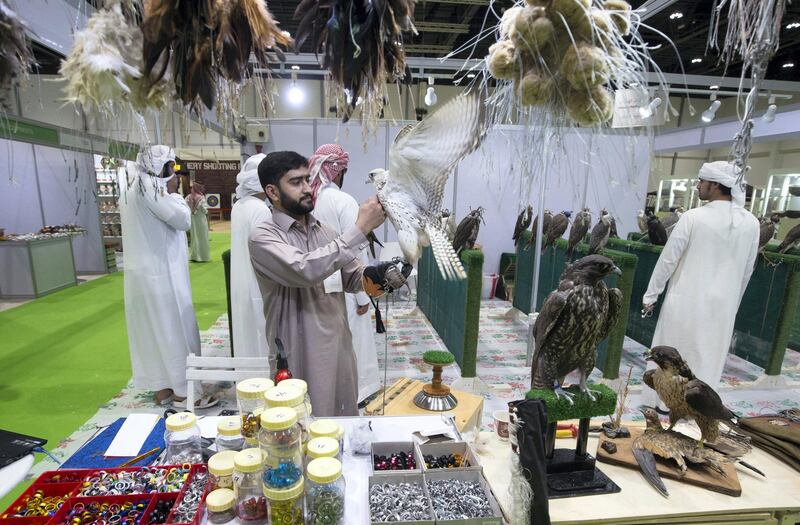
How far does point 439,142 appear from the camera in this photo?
929 millimetres

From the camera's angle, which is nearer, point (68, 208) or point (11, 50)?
point (11, 50)

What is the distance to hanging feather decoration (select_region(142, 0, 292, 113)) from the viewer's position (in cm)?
75

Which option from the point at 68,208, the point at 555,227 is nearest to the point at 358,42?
the point at 555,227

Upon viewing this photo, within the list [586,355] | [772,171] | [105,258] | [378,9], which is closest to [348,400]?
[586,355]

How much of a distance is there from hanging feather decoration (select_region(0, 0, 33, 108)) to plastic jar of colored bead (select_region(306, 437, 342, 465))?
41.6 inches

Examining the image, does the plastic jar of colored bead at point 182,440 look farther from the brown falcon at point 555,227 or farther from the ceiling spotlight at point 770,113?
the brown falcon at point 555,227

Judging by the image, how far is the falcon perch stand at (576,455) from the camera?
125cm

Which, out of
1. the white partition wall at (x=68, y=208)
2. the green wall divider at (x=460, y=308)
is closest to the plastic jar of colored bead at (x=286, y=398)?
the green wall divider at (x=460, y=308)

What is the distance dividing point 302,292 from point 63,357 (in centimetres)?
348

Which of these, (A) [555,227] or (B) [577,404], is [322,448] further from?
(A) [555,227]

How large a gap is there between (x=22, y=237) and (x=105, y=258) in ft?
5.25

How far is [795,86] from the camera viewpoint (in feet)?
13.9

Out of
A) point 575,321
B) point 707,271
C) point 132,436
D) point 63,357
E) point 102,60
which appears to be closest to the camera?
point 102,60

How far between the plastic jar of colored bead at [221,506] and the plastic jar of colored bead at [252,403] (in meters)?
0.13
